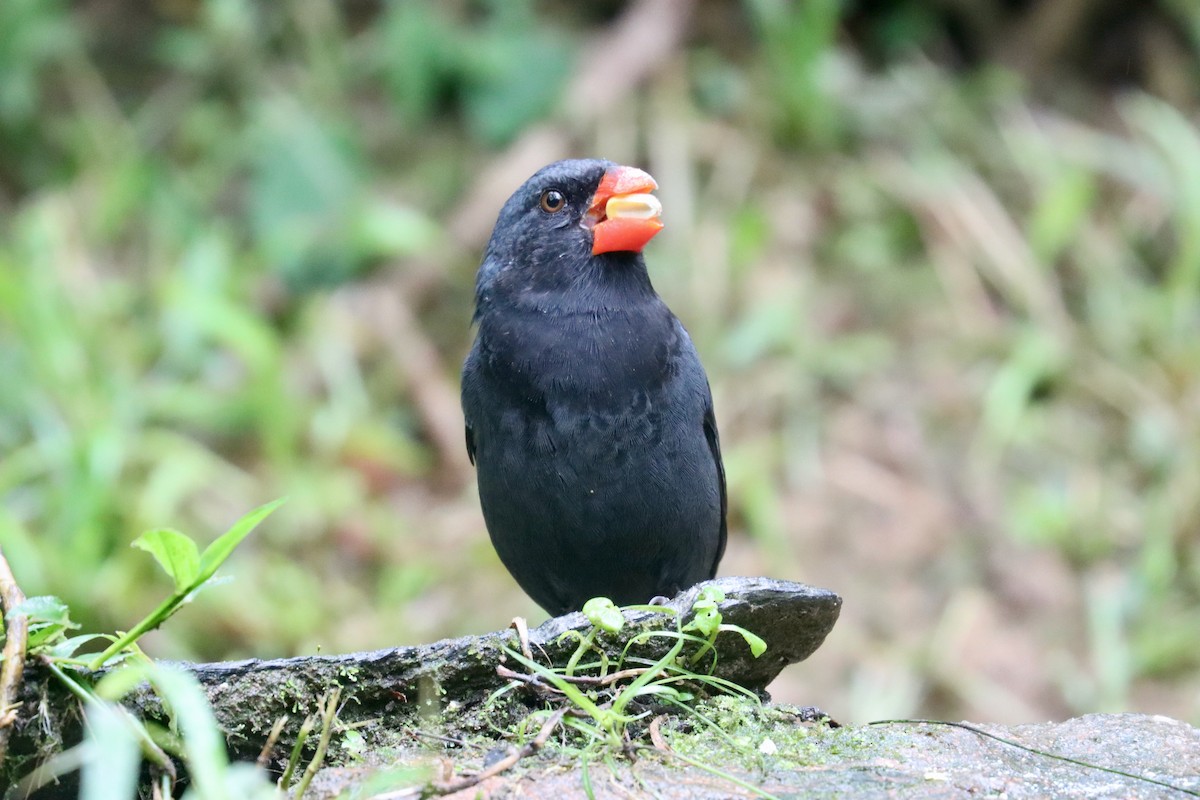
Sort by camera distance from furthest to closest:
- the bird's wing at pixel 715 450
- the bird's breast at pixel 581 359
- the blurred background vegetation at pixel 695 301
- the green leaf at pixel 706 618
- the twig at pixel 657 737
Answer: the blurred background vegetation at pixel 695 301 → the bird's wing at pixel 715 450 → the bird's breast at pixel 581 359 → the green leaf at pixel 706 618 → the twig at pixel 657 737

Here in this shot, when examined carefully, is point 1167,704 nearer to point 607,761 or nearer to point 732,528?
point 732,528

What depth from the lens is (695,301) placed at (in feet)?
18.7

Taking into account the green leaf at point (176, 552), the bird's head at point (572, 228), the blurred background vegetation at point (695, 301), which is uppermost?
the blurred background vegetation at point (695, 301)

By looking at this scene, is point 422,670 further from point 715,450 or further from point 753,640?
point 715,450

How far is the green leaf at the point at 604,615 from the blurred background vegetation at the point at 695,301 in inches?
109

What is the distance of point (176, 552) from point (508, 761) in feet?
1.78

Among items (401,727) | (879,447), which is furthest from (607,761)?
(879,447)

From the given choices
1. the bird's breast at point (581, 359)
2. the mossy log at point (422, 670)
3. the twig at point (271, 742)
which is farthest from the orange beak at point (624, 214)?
the twig at point (271, 742)

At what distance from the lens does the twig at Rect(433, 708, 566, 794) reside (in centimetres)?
166

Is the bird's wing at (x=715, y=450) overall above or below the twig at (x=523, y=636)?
above

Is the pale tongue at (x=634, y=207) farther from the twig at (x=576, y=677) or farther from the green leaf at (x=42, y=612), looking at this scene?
the green leaf at (x=42, y=612)

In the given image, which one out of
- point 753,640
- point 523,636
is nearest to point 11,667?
point 523,636

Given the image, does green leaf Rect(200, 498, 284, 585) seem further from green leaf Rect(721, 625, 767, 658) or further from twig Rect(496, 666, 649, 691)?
green leaf Rect(721, 625, 767, 658)

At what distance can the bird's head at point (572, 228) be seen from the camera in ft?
9.57
